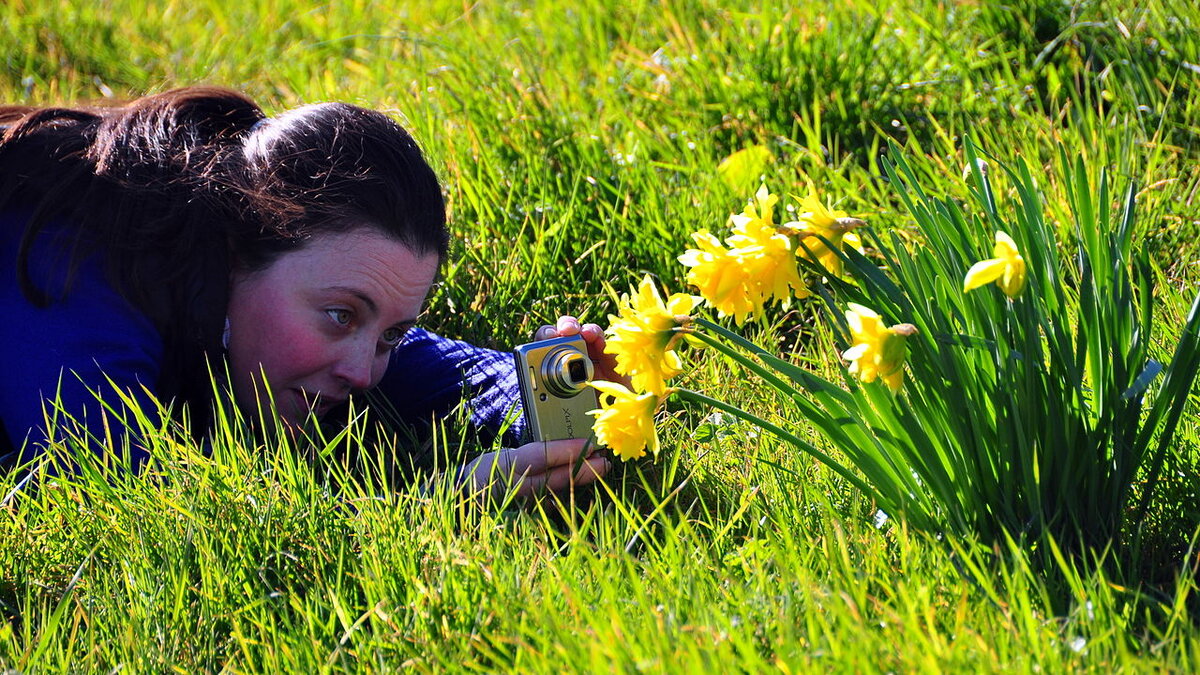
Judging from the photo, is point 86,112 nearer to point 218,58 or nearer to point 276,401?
point 276,401

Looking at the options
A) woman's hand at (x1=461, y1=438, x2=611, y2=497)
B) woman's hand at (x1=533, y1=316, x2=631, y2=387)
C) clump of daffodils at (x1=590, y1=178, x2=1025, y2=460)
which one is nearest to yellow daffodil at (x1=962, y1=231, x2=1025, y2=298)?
clump of daffodils at (x1=590, y1=178, x2=1025, y2=460)

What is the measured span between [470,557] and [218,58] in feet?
10.9

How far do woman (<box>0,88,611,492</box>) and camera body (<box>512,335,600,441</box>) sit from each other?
0.09 m

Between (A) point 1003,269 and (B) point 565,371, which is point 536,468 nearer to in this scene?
(B) point 565,371

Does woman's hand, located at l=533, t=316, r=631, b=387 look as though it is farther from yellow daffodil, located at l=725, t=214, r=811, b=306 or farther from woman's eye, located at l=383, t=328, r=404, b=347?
yellow daffodil, located at l=725, t=214, r=811, b=306

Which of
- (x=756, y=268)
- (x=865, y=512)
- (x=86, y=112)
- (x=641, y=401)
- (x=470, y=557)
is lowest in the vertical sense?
(x=865, y=512)

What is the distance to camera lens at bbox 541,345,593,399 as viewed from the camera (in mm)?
2135

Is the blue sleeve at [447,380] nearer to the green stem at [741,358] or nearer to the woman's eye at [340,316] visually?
the woman's eye at [340,316]

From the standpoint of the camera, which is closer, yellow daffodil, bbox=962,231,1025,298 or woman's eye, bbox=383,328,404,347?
yellow daffodil, bbox=962,231,1025,298

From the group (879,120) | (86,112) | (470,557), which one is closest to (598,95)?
(879,120)

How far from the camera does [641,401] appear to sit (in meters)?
1.52

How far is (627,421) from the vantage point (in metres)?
1.53

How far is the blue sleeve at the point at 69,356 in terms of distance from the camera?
6.57ft

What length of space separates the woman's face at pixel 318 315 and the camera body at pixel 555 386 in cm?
31
